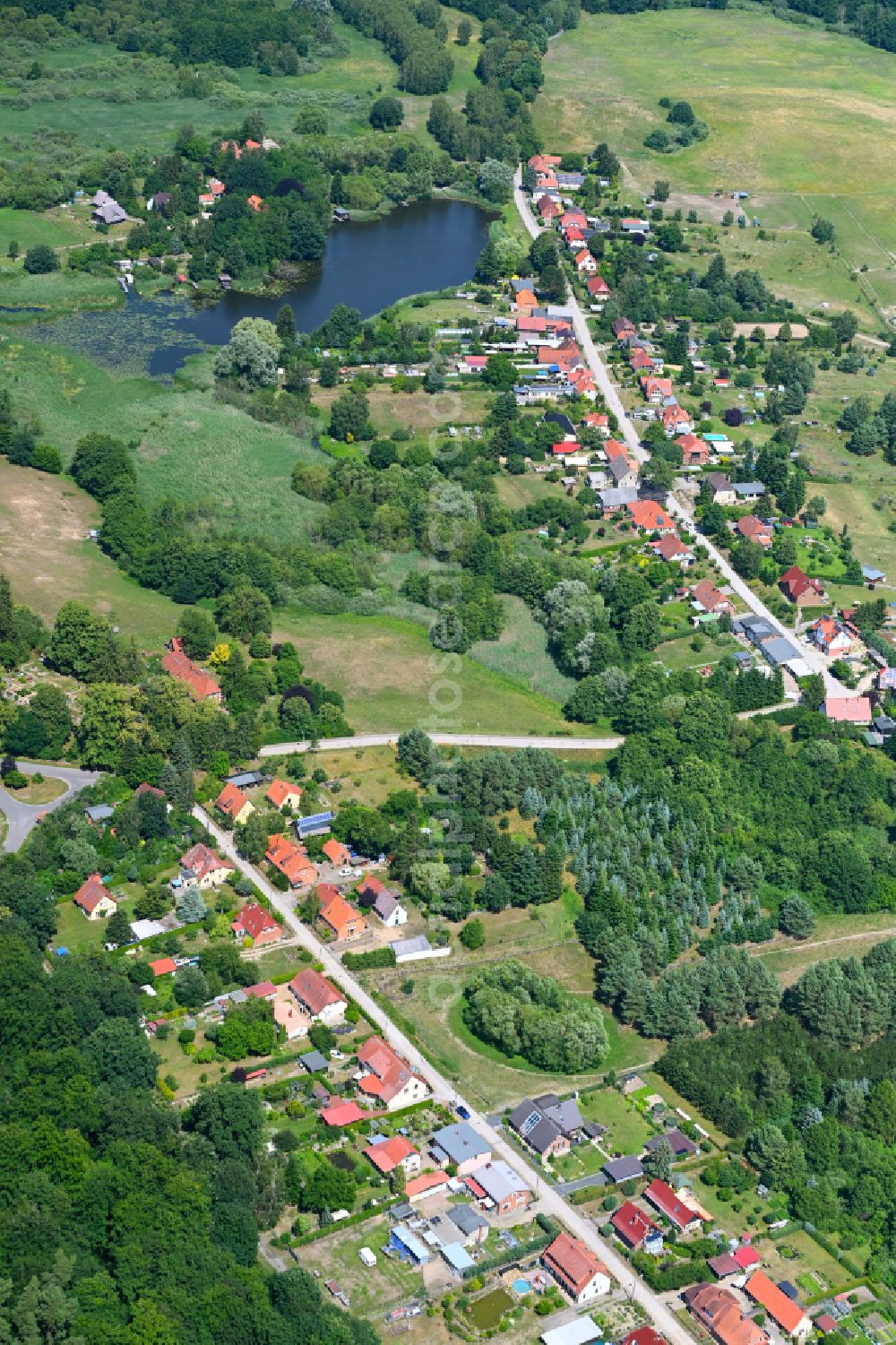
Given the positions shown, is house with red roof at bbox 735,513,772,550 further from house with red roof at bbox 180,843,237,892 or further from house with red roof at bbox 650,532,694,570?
house with red roof at bbox 180,843,237,892

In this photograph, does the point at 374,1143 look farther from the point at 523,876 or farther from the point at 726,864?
the point at 726,864

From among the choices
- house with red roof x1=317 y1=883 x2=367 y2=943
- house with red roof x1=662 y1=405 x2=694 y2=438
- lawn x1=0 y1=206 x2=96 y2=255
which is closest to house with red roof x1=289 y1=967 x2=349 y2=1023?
house with red roof x1=317 y1=883 x2=367 y2=943

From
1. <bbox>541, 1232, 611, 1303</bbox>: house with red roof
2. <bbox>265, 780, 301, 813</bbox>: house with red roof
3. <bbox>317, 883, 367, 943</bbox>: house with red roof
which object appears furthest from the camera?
<bbox>265, 780, 301, 813</bbox>: house with red roof

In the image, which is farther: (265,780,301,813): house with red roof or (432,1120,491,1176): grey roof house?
(265,780,301,813): house with red roof

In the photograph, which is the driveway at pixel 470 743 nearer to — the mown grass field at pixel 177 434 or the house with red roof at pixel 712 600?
the house with red roof at pixel 712 600

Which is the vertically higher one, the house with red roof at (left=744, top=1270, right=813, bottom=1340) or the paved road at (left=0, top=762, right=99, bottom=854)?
the house with red roof at (left=744, top=1270, right=813, bottom=1340)

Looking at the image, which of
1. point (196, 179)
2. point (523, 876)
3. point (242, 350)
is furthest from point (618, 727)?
point (196, 179)

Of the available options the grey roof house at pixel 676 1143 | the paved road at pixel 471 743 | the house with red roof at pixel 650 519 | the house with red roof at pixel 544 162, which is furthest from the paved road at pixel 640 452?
the grey roof house at pixel 676 1143
